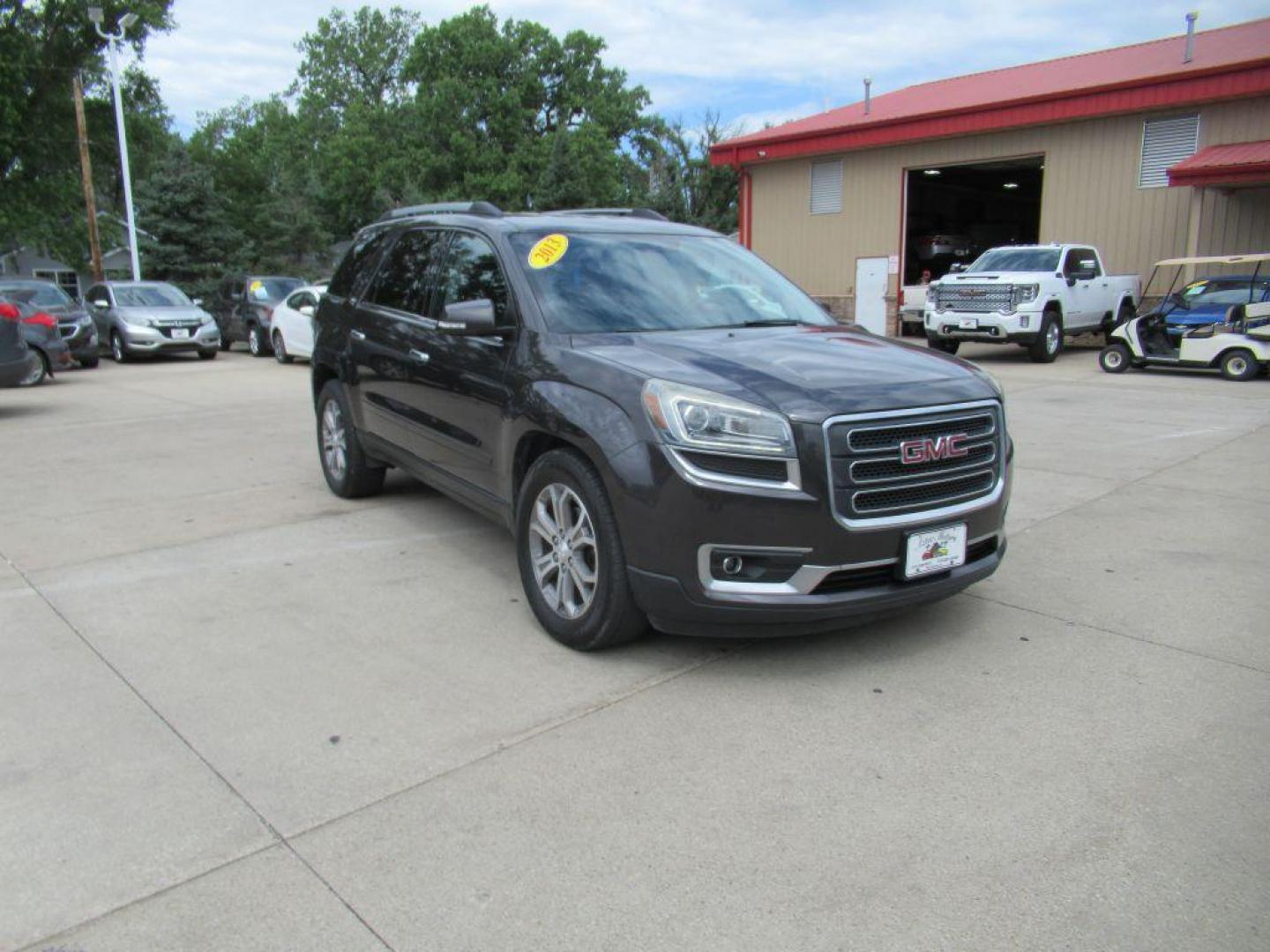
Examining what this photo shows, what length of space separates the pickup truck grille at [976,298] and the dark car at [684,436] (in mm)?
12545

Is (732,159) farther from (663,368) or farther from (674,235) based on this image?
(663,368)

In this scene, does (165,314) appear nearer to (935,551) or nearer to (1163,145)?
(935,551)

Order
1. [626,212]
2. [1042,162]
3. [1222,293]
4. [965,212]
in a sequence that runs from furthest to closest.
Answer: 1. [965,212]
2. [1042,162]
3. [1222,293]
4. [626,212]

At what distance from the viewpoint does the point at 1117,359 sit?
1555 cm

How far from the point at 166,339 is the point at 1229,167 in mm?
19210

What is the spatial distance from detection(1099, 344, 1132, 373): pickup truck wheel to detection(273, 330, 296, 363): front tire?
14.1m

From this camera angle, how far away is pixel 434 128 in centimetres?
4988

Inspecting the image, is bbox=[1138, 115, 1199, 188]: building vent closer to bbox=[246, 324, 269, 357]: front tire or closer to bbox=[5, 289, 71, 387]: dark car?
bbox=[246, 324, 269, 357]: front tire

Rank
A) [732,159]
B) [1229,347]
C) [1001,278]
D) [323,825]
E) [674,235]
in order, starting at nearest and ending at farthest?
[323,825]
[674,235]
[1229,347]
[1001,278]
[732,159]

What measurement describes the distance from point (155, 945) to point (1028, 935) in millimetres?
2116

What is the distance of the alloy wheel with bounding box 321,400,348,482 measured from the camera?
671 cm

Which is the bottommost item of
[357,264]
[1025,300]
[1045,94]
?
[1025,300]

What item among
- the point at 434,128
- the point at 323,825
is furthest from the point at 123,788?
the point at 434,128

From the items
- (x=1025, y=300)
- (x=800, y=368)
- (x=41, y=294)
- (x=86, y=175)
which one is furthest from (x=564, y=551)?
(x=86, y=175)
